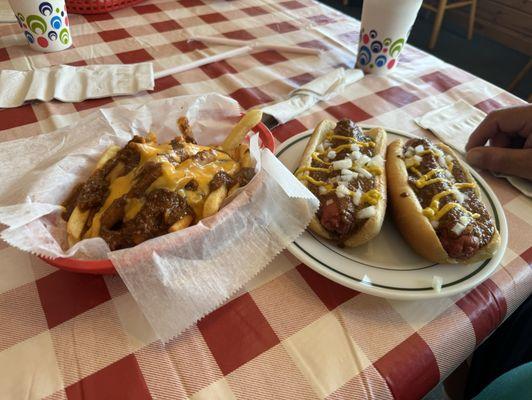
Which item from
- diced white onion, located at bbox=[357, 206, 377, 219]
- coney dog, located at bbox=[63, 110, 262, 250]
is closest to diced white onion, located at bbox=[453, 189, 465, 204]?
diced white onion, located at bbox=[357, 206, 377, 219]

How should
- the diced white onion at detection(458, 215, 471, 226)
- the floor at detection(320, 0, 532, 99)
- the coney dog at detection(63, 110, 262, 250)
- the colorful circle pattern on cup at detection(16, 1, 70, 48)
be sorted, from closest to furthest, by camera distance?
the coney dog at detection(63, 110, 262, 250) → the diced white onion at detection(458, 215, 471, 226) → the colorful circle pattern on cup at detection(16, 1, 70, 48) → the floor at detection(320, 0, 532, 99)

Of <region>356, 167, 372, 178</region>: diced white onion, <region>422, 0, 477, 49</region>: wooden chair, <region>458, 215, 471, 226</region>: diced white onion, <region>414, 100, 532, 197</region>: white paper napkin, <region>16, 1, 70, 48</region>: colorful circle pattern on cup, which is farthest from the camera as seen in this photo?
<region>422, 0, 477, 49</region>: wooden chair

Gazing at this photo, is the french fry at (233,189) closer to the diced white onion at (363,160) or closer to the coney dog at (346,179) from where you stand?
the coney dog at (346,179)

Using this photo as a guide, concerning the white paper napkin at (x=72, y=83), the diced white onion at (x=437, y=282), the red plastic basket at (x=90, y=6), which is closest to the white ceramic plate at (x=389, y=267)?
the diced white onion at (x=437, y=282)

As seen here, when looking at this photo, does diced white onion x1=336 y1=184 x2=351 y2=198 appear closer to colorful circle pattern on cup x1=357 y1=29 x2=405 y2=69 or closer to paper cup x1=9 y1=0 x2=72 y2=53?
colorful circle pattern on cup x1=357 y1=29 x2=405 y2=69

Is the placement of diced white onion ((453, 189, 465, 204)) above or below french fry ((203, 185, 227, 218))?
below

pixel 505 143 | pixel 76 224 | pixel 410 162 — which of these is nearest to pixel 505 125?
pixel 505 143

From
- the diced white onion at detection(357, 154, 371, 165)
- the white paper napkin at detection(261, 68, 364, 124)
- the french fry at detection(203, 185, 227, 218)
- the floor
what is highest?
the french fry at detection(203, 185, 227, 218)

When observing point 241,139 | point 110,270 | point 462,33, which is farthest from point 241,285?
point 462,33
